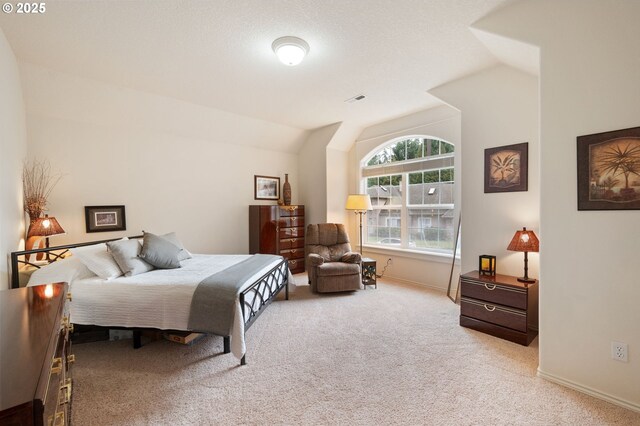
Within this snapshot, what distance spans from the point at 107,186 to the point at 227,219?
1.80 meters

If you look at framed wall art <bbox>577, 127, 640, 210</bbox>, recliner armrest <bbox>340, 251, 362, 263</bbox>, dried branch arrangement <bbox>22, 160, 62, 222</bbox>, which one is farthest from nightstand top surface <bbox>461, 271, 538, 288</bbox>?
dried branch arrangement <bbox>22, 160, 62, 222</bbox>

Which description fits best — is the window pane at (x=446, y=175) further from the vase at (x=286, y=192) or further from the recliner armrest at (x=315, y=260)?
the vase at (x=286, y=192)

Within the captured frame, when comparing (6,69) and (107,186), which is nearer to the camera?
(6,69)

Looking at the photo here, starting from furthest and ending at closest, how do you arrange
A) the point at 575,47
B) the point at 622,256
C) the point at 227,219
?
the point at 227,219 → the point at 575,47 → the point at 622,256

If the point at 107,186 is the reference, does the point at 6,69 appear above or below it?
above

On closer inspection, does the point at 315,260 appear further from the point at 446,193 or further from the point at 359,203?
the point at 446,193

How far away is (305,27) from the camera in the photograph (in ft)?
7.73

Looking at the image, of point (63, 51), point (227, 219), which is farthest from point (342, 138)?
point (63, 51)

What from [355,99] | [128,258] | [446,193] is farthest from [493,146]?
[128,258]

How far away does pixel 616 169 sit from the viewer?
5.99 ft

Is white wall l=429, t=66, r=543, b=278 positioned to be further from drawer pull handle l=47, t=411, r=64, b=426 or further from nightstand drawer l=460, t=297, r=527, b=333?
drawer pull handle l=47, t=411, r=64, b=426

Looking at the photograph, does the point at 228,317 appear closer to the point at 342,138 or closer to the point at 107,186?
the point at 107,186

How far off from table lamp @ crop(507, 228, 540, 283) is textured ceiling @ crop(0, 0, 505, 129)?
1.83m

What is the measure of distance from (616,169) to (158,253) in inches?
154
